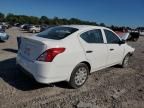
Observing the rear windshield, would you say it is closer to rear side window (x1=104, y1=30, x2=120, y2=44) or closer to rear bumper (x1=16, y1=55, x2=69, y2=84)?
rear bumper (x1=16, y1=55, x2=69, y2=84)

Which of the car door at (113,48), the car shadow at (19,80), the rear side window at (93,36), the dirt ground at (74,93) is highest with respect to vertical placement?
the rear side window at (93,36)

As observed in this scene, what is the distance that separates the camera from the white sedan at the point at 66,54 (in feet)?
16.4

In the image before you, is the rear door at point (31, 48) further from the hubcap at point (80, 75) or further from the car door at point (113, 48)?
the car door at point (113, 48)

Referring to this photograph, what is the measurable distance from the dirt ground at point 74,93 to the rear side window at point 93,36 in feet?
3.90

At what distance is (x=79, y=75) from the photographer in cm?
574

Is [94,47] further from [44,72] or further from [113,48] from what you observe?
[44,72]

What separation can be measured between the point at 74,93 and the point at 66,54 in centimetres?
98

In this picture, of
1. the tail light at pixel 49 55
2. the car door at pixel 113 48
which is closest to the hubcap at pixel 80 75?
the tail light at pixel 49 55

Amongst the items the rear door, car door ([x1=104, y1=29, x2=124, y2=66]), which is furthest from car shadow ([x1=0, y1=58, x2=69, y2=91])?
car door ([x1=104, y1=29, x2=124, y2=66])

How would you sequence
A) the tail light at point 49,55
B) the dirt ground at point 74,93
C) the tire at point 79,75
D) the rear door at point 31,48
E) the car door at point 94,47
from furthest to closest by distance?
the car door at point 94,47 → the tire at point 79,75 → the rear door at point 31,48 → the tail light at point 49,55 → the dirt ground at point 74,93

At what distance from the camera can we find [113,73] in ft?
24.6

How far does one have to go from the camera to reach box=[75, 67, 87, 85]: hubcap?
569cm

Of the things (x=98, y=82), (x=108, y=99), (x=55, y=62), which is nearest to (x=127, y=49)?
(x=98, y=82)

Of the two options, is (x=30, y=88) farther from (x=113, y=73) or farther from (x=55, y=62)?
(x=113, y=73)
